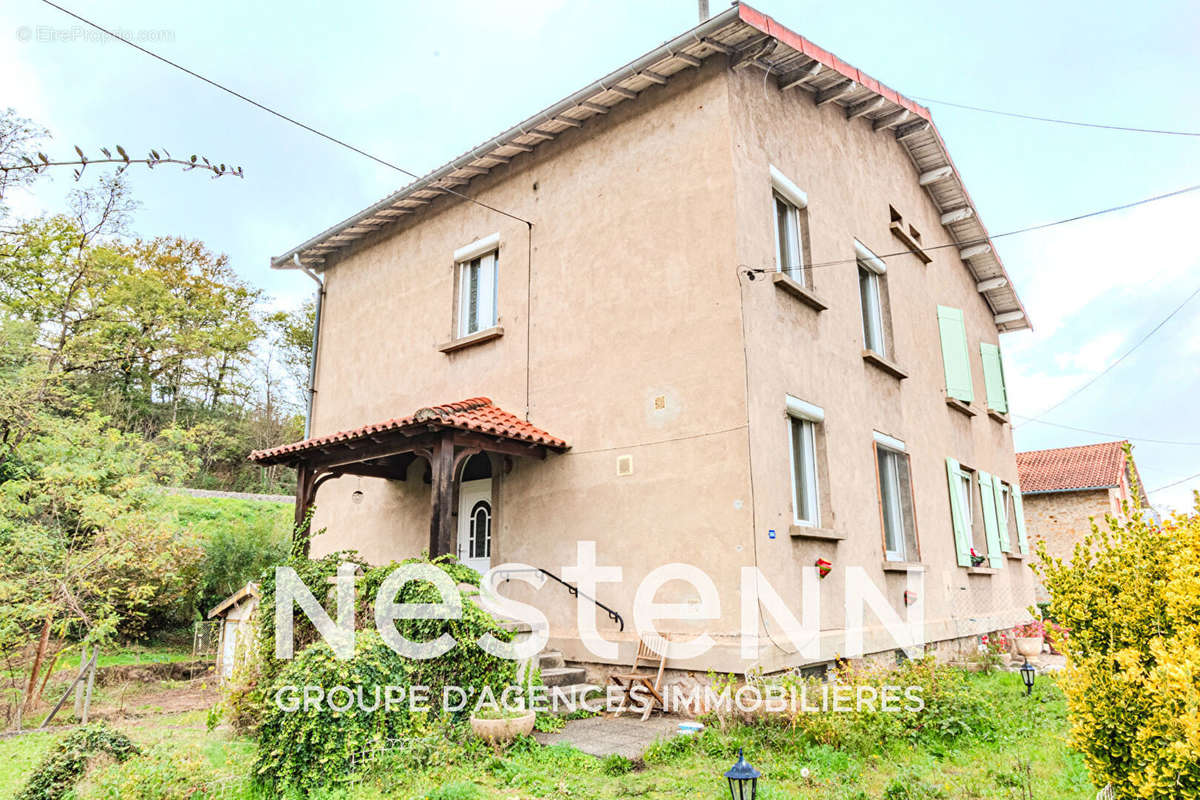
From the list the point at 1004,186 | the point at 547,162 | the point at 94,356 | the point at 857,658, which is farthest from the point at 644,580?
the point at 94,356

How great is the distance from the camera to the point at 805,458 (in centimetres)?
842

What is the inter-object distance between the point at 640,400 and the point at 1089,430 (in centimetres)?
1776

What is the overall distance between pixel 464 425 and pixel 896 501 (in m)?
6.20

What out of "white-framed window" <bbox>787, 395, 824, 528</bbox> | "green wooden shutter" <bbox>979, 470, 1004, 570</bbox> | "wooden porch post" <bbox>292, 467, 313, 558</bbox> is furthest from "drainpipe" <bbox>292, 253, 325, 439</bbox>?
"green wooden shutter" <bbox>979, 470, 1004, 570</bbox>

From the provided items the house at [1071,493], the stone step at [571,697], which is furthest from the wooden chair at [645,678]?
the house at [1071,493]

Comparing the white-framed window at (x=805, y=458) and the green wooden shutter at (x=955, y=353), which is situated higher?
the green wooden shutter at (x=955, y=353)

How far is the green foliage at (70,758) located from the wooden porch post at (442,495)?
300 cm

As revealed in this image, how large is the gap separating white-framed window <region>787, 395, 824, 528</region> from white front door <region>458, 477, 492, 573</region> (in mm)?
3879

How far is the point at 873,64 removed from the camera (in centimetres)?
1034

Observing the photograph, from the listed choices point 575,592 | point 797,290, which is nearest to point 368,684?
point 575,592

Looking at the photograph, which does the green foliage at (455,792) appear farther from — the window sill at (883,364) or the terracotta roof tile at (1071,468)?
the terracotta roof tile at (1071,468)

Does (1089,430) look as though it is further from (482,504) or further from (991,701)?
(482,504)

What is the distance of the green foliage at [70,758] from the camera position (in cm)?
519

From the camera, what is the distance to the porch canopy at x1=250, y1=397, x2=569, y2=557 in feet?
25.1
